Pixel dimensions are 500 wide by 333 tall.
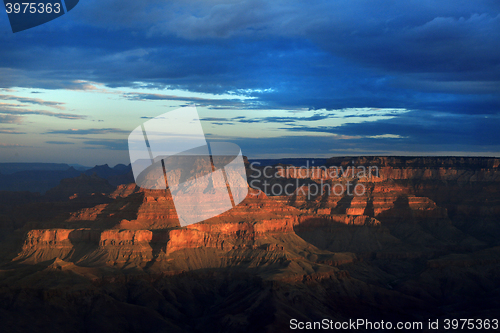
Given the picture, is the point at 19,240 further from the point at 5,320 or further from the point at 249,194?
the point at 249,194

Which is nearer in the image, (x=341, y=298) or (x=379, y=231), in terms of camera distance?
(x=341, y=298)

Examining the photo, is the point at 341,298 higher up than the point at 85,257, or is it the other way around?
the point at 85,257

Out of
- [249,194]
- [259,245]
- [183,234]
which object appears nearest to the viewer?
[183,234]

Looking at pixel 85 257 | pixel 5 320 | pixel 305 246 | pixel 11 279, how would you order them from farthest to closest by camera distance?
pixel 305 246 → pixel 85 257 → pixel 11 279 → pixel 5 320

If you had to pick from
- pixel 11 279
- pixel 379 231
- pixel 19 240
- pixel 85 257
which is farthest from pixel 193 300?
pixel 379 231

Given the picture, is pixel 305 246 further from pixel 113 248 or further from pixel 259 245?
pixel 113 248

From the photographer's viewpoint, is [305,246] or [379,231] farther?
[379,231]

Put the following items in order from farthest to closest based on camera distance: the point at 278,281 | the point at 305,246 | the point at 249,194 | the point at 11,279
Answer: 1. the point at 249,194
2. the point at 305,246
3. the point at 278,281
4. the point at 11,279

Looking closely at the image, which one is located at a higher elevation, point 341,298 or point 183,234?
point 183,234

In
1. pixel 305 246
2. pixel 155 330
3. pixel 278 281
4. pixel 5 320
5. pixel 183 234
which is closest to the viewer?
pixel 5 320
